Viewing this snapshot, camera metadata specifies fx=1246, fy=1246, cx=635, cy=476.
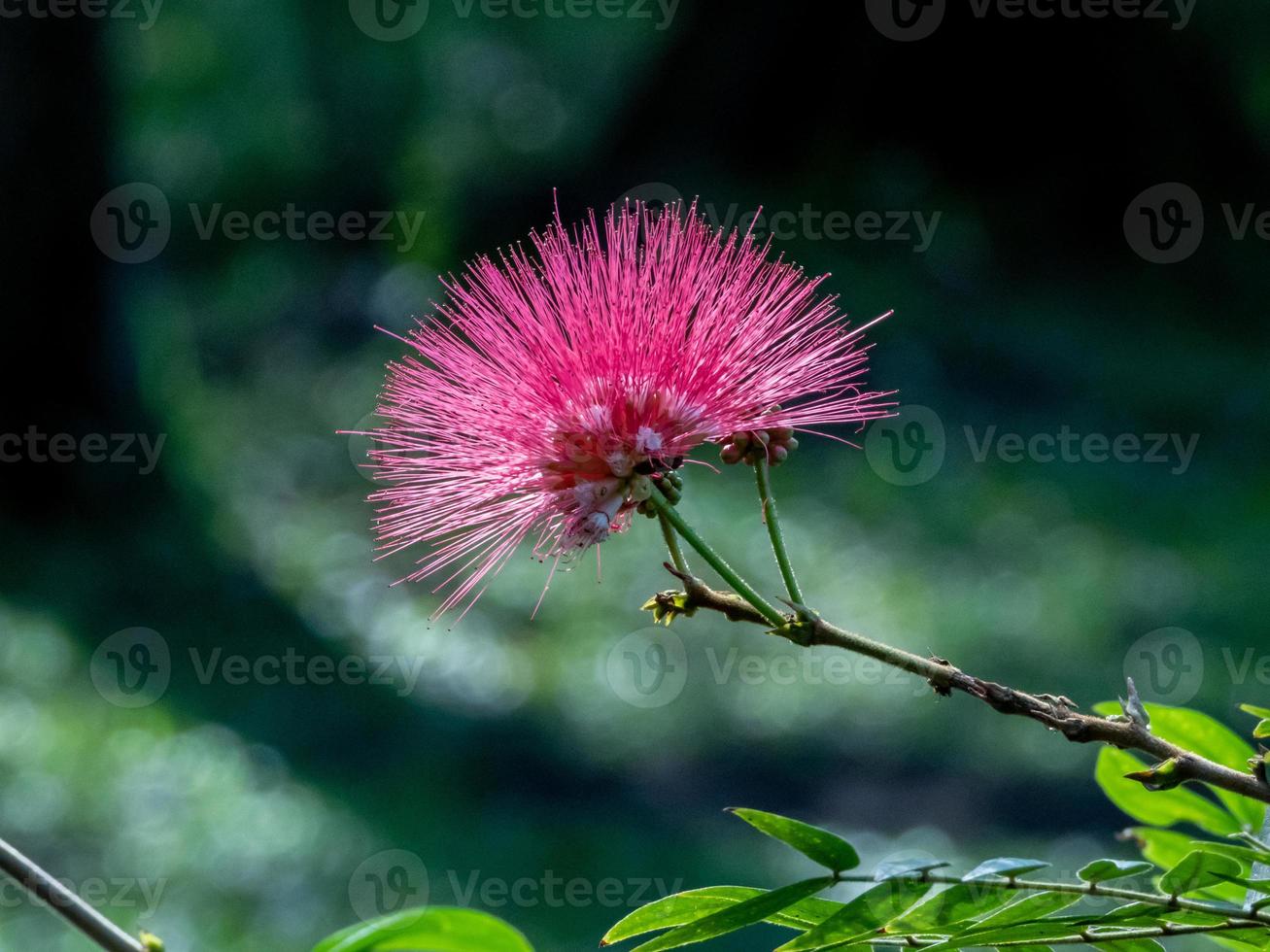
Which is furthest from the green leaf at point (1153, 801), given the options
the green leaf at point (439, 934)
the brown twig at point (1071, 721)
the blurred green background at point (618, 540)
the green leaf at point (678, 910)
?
the blurred green background at point (618, 540)

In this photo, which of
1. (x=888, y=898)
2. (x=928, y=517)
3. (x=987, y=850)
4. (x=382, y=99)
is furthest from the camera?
(x=382, y=99)

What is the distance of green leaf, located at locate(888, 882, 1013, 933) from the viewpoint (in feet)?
1.72

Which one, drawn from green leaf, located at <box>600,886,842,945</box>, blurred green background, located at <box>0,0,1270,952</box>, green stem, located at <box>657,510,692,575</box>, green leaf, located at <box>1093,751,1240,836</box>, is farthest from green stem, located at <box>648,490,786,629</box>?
blurred green background, located at <box>0,0,1270,952</box>

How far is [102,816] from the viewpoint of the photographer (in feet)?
8.65

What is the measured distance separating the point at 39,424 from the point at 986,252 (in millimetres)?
3227

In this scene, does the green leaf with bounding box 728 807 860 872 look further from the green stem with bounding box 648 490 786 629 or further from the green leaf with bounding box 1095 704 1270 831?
the green leaf with bounding box 1095 704 1270 831

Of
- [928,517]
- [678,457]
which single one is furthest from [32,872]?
[928,517]

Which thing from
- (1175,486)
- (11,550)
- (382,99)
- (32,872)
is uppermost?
(382,99)

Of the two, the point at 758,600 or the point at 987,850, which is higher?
the point at 987,850

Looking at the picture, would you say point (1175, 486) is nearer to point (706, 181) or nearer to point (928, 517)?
point (928, 517)

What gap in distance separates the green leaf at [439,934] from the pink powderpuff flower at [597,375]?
345 millimetres

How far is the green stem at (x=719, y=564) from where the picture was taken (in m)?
0.61

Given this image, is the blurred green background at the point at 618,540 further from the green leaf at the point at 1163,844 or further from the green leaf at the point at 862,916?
the green leaf at the point at 862,916

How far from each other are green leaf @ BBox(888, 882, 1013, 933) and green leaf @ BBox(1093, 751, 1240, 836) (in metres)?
0.21
